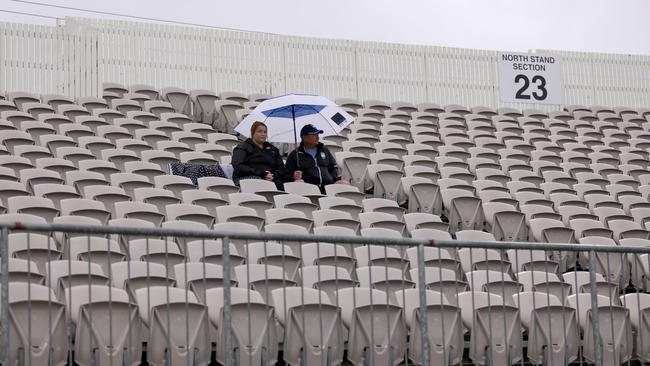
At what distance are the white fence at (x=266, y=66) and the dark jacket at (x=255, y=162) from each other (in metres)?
5.03

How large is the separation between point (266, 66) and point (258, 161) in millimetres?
6227

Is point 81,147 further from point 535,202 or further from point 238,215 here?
point 535,202

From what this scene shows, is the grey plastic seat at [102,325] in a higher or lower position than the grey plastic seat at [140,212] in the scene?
lower

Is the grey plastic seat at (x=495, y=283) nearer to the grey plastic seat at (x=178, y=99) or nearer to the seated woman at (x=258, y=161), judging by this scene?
the seated woman at (x=258, y=161)

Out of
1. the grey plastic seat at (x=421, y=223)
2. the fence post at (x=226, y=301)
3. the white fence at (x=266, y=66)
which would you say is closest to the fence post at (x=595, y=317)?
the fence post at (x=226, y=301)

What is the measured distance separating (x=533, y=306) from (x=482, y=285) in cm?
76

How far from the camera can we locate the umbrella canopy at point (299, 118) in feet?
46.9

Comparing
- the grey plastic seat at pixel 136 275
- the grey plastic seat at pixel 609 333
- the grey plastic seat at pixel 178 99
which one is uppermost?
the grey plastic seat at pixel 178 99

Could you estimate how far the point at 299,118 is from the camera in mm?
14477

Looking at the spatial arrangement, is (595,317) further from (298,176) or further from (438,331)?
(298,176)

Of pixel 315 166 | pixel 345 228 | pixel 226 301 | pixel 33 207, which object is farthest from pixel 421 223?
pixel 226 301

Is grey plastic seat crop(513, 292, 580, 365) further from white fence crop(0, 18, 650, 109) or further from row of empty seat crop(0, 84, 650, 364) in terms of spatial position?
white fence crop(0, 18, 650, 109)

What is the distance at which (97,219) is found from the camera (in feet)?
34.6

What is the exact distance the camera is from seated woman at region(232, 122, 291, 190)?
44.4 ft
